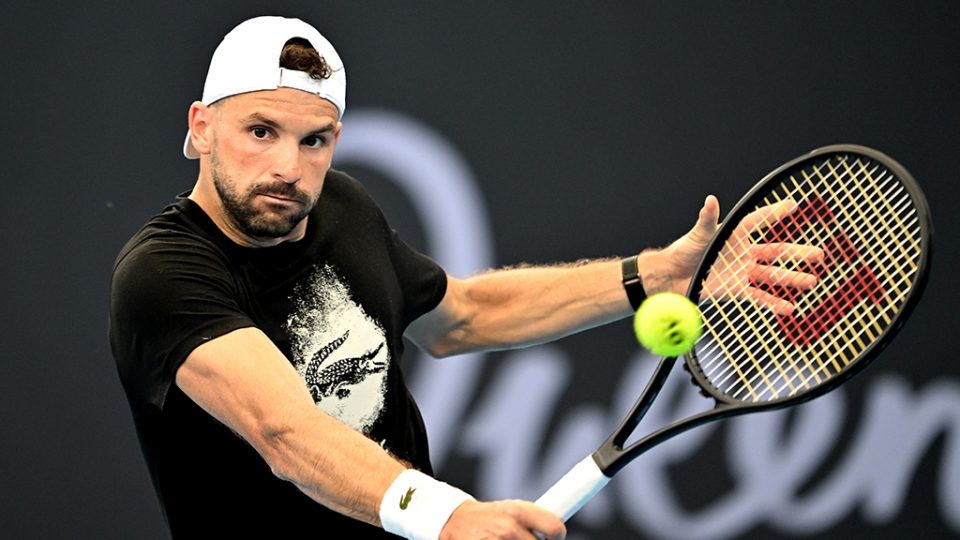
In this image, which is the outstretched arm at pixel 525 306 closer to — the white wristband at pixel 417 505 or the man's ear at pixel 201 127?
the man's ear at pixel 201 127

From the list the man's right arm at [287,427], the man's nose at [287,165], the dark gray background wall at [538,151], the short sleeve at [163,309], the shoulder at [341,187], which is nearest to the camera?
the man's right arm at [287,427]

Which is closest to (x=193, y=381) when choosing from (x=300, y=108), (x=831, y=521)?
(x=300, y=108)

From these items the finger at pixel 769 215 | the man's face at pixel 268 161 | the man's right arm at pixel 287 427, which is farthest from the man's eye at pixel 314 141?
the finger at pixel 769 215

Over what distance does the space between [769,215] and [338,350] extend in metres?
0.96

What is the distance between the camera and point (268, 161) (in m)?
2.54

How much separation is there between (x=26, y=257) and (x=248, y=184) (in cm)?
200

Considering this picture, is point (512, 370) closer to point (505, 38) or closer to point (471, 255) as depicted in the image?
point (471, 255)

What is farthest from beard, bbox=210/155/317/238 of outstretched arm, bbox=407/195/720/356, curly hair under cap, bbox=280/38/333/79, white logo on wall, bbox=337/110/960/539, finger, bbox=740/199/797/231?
white logo on wall, bbox=337/110/960/539

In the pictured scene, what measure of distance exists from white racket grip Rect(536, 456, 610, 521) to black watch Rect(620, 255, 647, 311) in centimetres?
77

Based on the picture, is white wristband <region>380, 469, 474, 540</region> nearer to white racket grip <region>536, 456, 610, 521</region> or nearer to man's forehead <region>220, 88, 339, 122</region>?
white racket grip <region>536, 456, 610, 521</region>

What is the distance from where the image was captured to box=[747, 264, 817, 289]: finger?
2.64m

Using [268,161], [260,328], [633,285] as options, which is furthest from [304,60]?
[633,285]

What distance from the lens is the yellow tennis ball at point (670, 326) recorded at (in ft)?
7.79

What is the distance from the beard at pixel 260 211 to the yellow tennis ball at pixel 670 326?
2.40 feet
